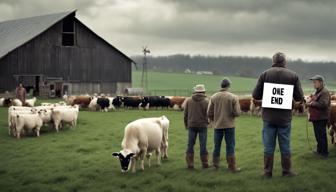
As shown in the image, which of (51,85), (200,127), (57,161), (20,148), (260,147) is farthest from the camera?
(51,85)

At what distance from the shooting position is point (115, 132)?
1758 centimetres

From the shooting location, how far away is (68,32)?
41.1 m

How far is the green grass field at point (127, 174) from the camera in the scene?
9.00 m

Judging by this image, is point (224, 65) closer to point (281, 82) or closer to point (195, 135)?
point (195, 135)

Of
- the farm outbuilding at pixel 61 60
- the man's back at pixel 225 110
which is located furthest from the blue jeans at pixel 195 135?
the farm outbuilding at pixel 61 60

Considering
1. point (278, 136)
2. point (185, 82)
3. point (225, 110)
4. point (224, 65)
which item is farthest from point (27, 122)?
point (224, 65)

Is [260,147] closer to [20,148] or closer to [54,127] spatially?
[20,148]

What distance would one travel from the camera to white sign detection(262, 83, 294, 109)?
8.99m

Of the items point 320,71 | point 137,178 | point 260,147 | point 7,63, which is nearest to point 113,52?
point 7,63

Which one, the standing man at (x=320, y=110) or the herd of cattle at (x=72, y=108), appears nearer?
the standing man at (x=320, y=110)

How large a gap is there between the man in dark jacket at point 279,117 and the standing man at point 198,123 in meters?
1.69

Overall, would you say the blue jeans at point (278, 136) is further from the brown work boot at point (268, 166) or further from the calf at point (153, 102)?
the calf at point (153, 102)

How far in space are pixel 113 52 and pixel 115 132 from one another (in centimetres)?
2654

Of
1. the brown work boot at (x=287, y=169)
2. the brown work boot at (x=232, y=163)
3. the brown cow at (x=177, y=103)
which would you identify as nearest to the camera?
the brown work boot at (x=287, y=169)
